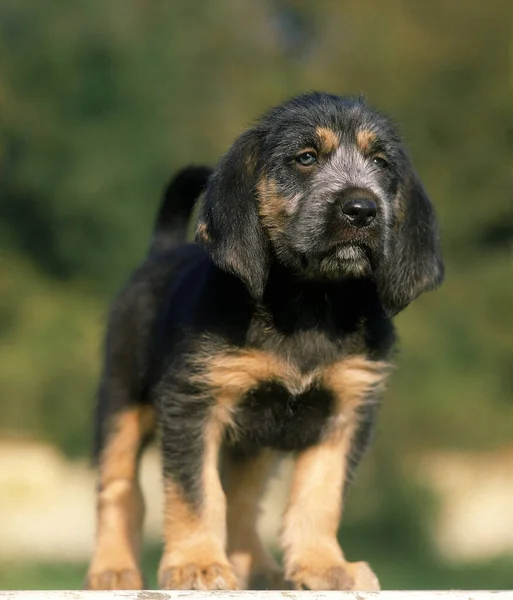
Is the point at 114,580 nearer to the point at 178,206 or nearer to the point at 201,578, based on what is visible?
the point at 201,578

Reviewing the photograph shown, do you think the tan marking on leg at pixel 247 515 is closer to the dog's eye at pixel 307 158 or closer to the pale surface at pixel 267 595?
the dog's eye at pixel 307 158

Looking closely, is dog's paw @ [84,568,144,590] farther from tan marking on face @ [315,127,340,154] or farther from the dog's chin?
tan marking on face @ [315,127,340,154]

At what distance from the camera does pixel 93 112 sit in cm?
1934

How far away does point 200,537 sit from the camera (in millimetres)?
4992

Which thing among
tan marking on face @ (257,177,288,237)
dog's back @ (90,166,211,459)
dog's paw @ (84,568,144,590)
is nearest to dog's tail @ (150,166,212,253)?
dog's back @ (90,166,211,459)

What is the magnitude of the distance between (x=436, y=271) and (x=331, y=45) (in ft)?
55.3

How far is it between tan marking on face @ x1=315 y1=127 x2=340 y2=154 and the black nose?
435 mm

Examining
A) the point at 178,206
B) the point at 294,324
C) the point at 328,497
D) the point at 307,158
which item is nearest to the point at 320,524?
the point at 328,497

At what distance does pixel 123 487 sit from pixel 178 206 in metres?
1.75

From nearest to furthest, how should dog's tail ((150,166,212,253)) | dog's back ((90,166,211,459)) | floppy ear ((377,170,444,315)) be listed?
1. floppy ear ((377,170,444,315))
2. dog's back ((90,166,211,459))
3. dog's tail ((150,166,212,253))

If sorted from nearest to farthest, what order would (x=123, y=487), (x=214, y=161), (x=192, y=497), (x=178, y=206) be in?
(x=192, y=497), (x=123, y=487), (x=178, y=206), (x=214, y=161)

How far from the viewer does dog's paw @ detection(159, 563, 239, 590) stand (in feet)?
15.7

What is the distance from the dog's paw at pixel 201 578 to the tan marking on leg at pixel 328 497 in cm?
39

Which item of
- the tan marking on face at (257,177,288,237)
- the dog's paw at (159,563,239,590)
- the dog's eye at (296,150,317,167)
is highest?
the dog's eye at (296,150,317,167)
